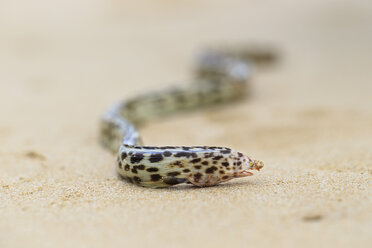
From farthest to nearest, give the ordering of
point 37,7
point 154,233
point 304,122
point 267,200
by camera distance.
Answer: point 37,7, point 304,122, point 267,200, point 154,233

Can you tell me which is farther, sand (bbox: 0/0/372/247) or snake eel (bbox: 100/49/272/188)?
snake eel (bbox: 100/49/272/188)

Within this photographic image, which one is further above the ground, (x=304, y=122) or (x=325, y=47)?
(x=325, y=47)

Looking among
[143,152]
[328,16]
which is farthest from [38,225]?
[328,16]

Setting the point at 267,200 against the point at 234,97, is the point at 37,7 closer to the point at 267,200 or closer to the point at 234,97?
the point at 234,97

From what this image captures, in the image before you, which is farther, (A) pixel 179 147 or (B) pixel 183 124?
(B) pixel 183 124

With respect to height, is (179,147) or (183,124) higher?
(183,124)
